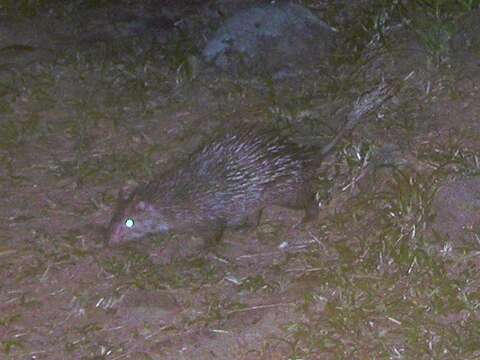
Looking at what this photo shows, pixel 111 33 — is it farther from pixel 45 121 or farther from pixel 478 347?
pixel 478 347

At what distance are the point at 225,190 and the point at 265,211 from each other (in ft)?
1.07

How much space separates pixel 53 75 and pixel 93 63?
31 centimetres

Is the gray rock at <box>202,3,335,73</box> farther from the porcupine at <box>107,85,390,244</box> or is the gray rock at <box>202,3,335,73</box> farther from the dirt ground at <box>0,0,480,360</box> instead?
the porcupine at <box>107,85,390,244</box>

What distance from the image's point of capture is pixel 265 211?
19.3 ft

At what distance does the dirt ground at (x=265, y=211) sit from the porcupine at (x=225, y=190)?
89 mm

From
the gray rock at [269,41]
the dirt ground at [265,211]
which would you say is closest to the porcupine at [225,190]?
the dirt ground at [265,211]

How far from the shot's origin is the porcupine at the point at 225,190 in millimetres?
5598

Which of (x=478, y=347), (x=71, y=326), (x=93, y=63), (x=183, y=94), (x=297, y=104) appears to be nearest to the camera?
(x=478, y=347)

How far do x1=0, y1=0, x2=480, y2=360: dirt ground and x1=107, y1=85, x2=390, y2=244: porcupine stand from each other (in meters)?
0.09

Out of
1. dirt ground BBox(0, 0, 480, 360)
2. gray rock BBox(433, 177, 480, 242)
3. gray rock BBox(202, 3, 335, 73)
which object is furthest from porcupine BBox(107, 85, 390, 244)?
gray rock BBox(202, 3, 335, 73)

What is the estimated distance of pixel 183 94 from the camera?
285 inches

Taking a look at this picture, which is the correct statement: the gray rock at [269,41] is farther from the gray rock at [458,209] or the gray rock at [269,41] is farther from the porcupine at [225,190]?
the gray rock at [458,209]

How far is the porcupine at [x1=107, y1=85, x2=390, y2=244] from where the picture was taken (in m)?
5.60

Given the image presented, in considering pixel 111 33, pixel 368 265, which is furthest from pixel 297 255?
pixel 111 33
